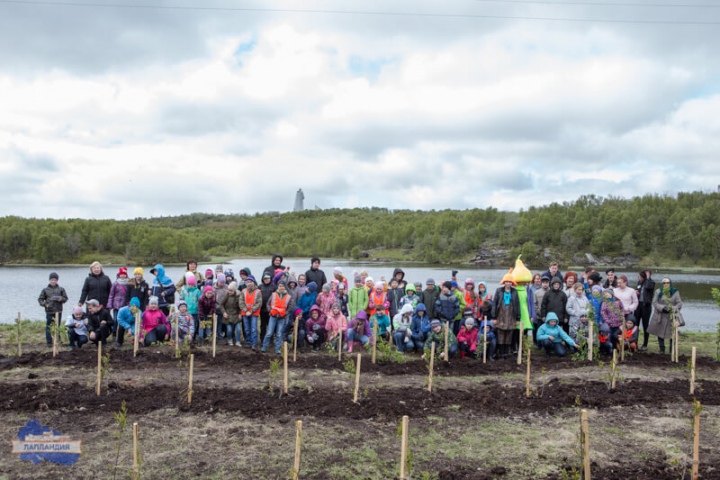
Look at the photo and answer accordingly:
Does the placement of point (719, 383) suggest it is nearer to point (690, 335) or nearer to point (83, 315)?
point (690, 335)

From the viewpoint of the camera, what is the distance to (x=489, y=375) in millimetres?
10781

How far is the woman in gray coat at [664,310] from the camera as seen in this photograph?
513 inches

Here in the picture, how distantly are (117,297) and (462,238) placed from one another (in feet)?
341

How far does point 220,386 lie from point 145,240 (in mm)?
92949

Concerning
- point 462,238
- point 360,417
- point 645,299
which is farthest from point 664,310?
point 462,238

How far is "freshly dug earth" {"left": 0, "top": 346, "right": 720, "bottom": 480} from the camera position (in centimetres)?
621

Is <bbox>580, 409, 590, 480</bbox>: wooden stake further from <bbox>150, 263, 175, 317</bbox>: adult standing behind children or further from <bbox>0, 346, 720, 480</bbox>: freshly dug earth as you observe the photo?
<bbox>150, 263, 175, 317</bbox>: adult standing behind children

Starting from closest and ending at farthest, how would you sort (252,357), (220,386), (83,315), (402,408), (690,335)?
1. (402,408)
2. (220,386)
3. (252,357)
4. (83,315)
5. (690,335)

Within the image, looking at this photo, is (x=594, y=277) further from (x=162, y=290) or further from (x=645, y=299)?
(x=162, y=290)

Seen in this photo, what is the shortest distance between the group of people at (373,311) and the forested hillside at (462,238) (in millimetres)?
83468

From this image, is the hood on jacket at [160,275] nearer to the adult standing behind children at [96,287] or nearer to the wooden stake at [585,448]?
the adult standing behind children at [96,287]

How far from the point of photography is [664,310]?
1314 cm

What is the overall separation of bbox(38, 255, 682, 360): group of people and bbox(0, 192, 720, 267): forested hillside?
83468mm

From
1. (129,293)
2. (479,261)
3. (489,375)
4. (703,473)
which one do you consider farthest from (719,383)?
(479,261)
